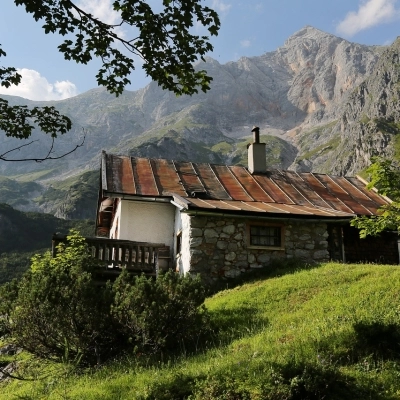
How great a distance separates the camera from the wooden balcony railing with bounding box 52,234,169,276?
44.3ft

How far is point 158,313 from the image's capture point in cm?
795

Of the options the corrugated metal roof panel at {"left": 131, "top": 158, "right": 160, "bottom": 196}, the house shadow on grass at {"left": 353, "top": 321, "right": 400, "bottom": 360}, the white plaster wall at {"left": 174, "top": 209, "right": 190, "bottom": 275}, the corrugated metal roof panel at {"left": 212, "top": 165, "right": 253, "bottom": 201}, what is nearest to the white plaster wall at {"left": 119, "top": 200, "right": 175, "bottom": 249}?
the corrugated metal roof panel at {"left": 131, "top": 158, "right": 160, "bottom": 196}

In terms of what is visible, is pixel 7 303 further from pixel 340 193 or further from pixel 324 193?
Result: pixel 340 193

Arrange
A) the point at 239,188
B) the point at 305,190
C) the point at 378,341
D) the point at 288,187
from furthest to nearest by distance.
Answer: the point at 305,190, the point at 288,187, the point at 239,188, the point at 378,341

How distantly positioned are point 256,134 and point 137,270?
10.7 m

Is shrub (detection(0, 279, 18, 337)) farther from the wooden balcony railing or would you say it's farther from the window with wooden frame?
the window with wooden frame

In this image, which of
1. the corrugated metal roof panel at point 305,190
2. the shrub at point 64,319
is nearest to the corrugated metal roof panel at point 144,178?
the corrugated metal roof panel at point 305,190

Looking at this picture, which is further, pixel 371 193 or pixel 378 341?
pixel 371 193

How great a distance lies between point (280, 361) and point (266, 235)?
896cm

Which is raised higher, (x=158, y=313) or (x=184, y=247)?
(x=184, y=247)

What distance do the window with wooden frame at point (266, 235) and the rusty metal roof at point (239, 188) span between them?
0.55 m

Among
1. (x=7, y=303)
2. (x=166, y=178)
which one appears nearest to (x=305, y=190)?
(x=166, y=178)

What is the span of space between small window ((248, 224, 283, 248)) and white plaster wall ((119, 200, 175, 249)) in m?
3.38

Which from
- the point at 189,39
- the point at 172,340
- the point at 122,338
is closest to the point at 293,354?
the point at 172,340
